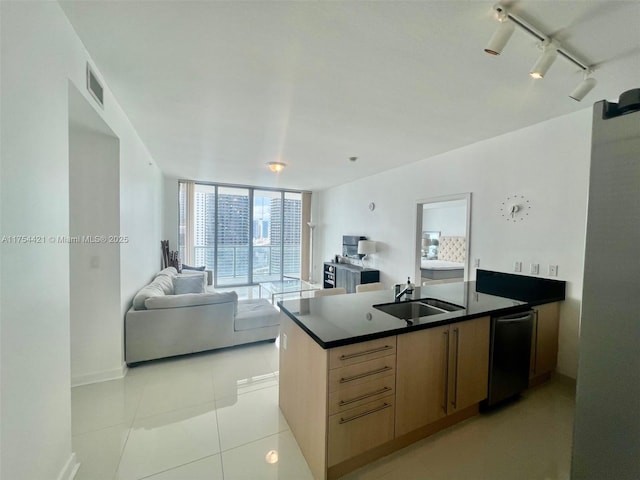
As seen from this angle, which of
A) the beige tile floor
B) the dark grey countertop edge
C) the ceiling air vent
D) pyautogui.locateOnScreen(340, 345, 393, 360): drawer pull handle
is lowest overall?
the beige tile floor

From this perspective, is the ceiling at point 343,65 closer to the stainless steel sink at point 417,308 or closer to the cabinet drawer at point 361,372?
the stainless steel sink at point 417,308

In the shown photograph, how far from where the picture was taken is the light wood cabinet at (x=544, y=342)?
2.45 meters

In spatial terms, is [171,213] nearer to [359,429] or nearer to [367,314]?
[367,314]

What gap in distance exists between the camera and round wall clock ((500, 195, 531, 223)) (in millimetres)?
2957

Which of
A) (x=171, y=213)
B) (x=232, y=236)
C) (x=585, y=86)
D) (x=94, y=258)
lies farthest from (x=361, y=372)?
(x=171, y=213)

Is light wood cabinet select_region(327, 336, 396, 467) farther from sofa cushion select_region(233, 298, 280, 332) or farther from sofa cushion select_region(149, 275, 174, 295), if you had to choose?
sofa cushion select_region(149, 275, 174, 295)

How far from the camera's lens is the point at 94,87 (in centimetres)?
193

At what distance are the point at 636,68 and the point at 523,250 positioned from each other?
176 centimetres

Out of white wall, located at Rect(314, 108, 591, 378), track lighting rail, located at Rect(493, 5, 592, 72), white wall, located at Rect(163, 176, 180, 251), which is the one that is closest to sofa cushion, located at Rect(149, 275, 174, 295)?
white wall, located at Rect(163, 176, 180, 251)

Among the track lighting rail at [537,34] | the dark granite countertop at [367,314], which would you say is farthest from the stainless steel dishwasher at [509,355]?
the track lighting rail at [537,34]

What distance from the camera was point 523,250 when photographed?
2967mm

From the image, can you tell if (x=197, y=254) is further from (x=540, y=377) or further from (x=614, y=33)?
(x=614, y=33)

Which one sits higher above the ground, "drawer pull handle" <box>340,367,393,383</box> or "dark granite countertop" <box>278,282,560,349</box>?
"dark granite countertop" <box>278,282,560,349</box>

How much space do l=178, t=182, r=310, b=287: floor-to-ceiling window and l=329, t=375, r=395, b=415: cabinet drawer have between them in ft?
17.7
